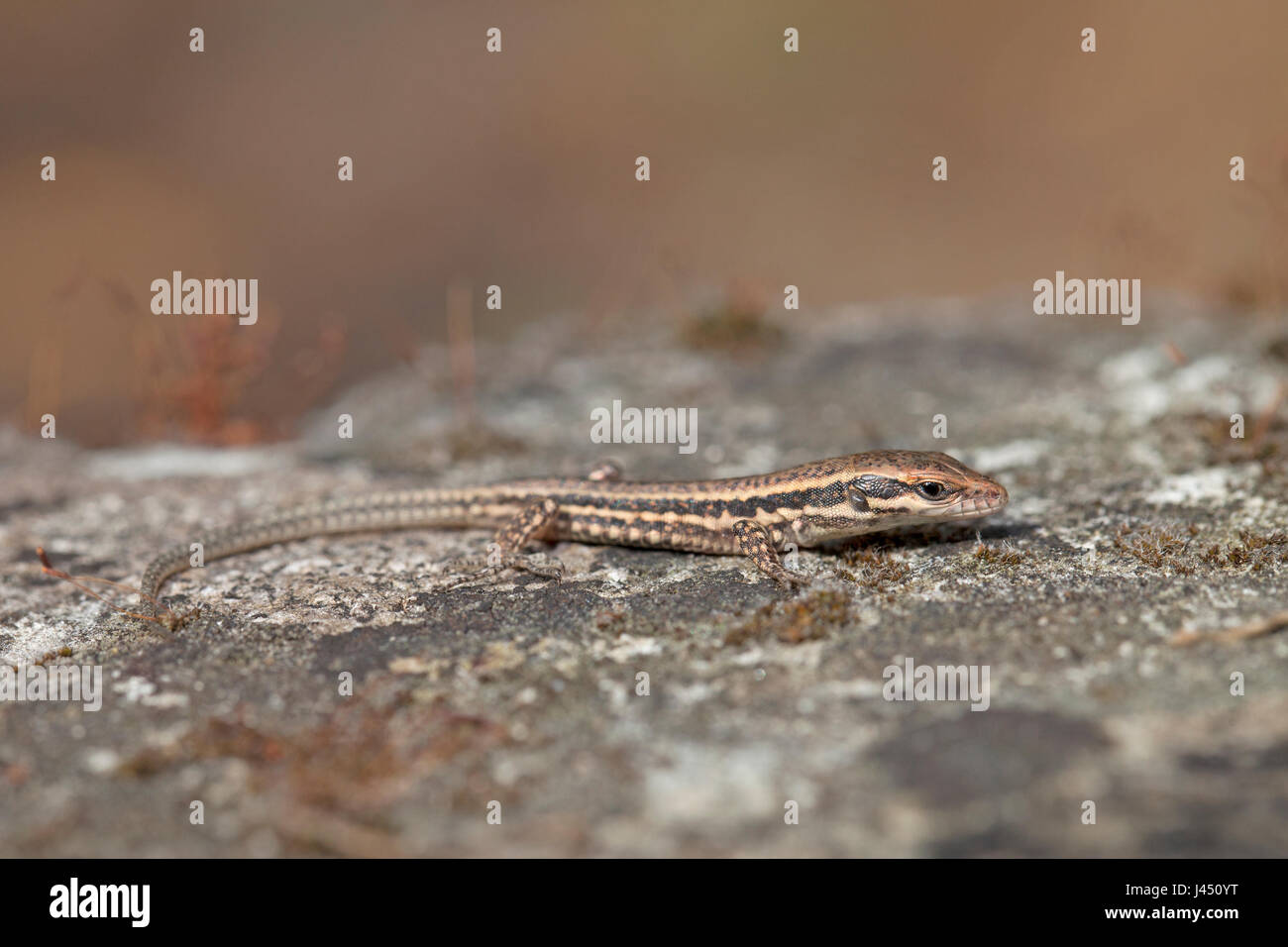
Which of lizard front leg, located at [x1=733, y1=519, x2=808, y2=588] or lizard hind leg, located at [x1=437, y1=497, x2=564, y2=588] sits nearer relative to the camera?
lizard front leg, located at [x1=733, y1=519, x2=808, y2=588]

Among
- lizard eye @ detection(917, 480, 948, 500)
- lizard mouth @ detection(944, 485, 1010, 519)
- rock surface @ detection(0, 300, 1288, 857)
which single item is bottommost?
rock surface @ detection(0, 300, 1288, 857)

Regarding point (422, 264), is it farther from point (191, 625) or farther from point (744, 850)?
point (744, 850)

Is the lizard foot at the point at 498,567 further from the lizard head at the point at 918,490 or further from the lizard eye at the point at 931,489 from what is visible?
the lizard eye at the point at 931,489

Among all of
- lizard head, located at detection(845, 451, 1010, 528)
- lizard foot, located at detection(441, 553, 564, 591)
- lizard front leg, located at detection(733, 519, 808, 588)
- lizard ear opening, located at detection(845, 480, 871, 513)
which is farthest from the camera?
lizard foot, located at detection(441, 553, 564, 591)

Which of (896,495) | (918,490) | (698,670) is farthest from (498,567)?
(918,490)

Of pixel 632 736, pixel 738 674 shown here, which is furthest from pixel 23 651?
pixel 738 674

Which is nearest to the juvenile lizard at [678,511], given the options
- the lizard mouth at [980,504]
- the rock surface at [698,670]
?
the lizard mouth at [980,504]

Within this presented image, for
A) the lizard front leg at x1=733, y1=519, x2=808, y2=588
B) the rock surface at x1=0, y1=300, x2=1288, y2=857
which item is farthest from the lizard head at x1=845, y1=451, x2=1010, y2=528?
the lizard front leg at x1=733, y1=519, x2=808, y2=588

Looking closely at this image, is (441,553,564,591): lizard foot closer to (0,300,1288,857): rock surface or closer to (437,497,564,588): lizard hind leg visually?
(437,497,564,588): lizard hind leg
